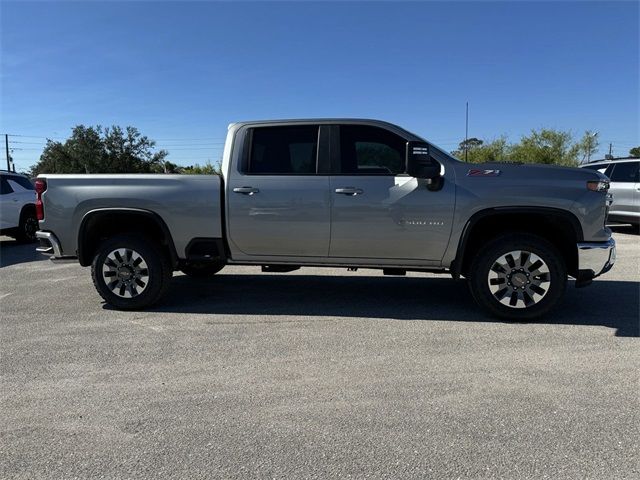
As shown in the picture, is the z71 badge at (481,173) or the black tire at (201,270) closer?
the z71 badge at (481,173)

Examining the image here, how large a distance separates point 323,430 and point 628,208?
1214 cm

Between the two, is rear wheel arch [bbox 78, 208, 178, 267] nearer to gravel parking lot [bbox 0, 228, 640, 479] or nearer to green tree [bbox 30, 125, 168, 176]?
gravel parking lot [bbox 0, 228, 640, 479]

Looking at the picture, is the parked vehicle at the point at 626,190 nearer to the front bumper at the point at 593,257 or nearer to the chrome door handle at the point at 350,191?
the front bumper at the point at 593,257

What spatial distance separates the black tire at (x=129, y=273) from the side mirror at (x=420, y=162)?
2.89m

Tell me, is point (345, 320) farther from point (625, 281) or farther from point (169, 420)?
point (625, 281)

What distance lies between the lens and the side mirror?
4.79 meters

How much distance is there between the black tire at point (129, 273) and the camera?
18.0 feet

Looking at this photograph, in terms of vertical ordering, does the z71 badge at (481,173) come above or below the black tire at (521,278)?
above

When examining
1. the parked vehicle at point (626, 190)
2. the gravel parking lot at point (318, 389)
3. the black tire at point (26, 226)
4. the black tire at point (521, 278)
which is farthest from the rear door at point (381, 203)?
the black tire at point (26, 226)

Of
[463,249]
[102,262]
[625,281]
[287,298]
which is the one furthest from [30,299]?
[625,281]

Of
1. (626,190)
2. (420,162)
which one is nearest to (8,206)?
(420,162)

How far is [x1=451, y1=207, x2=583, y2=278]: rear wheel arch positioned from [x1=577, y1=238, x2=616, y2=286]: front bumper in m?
0.07

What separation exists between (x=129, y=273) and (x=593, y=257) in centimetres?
482

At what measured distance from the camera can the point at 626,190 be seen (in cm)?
1237
